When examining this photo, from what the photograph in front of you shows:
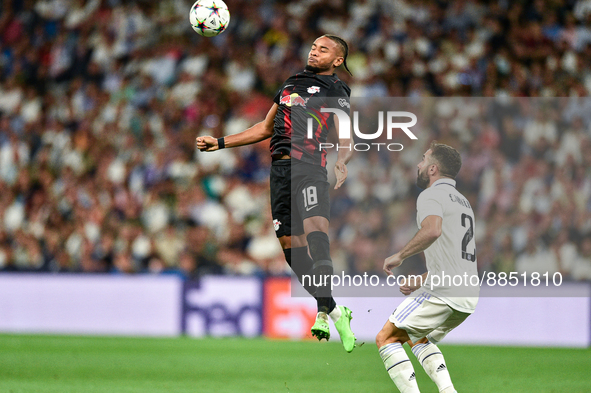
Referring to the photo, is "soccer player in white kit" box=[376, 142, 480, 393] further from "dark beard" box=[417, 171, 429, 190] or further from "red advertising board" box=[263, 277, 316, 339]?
"red advertising board" box=[263, 277, 316, 339]

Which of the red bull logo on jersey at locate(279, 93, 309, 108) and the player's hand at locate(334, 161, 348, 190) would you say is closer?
the player's hand at locate(334, 161, 348, 190)

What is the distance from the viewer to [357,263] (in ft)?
32.3

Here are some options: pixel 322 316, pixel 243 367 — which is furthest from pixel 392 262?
pixel 243 367

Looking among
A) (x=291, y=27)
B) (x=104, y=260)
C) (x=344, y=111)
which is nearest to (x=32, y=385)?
(x=344, y=111)

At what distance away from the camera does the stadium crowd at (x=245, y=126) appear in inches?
414

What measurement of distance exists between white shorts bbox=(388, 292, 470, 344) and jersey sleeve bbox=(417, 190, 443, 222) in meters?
0.51

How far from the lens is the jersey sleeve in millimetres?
4918

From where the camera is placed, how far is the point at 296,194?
18.0ft

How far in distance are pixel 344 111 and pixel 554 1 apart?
30.0 ft

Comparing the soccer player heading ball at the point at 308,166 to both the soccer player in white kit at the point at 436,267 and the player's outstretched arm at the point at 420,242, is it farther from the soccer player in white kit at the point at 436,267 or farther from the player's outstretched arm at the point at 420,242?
the player's outstretched arm at the point at 420,242

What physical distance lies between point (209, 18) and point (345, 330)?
2.77 metres

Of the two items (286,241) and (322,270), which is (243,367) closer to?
(286,241)

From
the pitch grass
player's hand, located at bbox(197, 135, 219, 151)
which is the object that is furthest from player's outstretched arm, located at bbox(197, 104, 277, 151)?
the pitch grass

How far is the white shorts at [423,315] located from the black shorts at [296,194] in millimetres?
851
